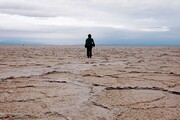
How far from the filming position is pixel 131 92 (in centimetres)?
393

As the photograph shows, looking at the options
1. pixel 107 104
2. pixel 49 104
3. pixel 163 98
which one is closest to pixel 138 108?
pixel 107 104

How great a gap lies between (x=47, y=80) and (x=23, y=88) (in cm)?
74

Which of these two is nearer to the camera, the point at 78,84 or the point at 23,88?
the point at 23,88

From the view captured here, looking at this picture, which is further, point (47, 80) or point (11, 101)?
point (47, 80)

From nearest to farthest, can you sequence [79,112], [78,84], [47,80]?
[79,112] → [78,84] → [47,80]

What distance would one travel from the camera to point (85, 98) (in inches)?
137

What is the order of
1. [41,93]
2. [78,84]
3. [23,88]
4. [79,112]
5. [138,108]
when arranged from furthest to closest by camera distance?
[78,84], [23,88], [41,93], [138,108], [79,112]

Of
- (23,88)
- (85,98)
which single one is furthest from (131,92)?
(23,88)

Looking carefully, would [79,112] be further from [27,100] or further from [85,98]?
[27,100]

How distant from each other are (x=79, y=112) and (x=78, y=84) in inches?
63.0

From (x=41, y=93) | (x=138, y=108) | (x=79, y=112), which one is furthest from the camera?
(x=41, y=93)

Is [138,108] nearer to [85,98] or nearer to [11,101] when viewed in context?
[85,98]

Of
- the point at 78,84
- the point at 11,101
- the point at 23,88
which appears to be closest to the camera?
the point at 11,101

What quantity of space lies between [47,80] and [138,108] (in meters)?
2.14
